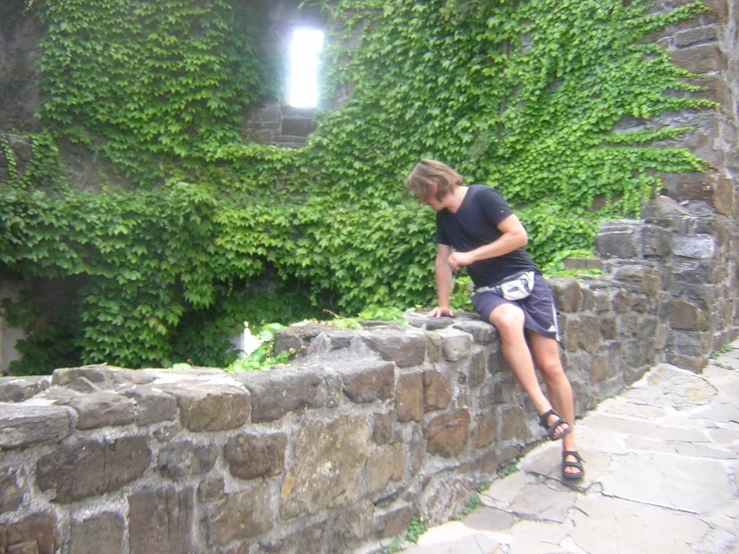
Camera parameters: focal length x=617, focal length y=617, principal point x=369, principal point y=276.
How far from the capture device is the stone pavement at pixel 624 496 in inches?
102

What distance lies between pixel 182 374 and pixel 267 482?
0.55 m

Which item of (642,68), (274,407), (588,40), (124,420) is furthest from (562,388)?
(588,40)

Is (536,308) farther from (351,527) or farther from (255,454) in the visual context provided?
(255,454)

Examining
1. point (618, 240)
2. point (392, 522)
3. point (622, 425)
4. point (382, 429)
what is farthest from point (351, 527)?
point (618, 240)

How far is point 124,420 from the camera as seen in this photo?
1.66 meters

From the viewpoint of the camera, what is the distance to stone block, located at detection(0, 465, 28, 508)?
55.6 inches

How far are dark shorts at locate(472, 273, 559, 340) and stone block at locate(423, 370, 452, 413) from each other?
1.89 ft

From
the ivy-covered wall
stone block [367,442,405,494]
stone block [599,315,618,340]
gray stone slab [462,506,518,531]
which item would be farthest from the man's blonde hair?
the ivy-covered wall

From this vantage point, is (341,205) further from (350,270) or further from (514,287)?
(514,287)

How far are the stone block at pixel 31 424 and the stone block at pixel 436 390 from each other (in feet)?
5.21

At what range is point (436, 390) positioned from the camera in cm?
281

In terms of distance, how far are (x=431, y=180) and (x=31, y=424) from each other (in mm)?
2292

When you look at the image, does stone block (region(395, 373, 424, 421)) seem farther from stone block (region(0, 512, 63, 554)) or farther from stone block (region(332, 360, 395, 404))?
stone block (region(0, 512, 63, 554))

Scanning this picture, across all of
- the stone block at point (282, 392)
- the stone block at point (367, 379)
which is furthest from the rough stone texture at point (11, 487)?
the stone block at point (367, 379)
